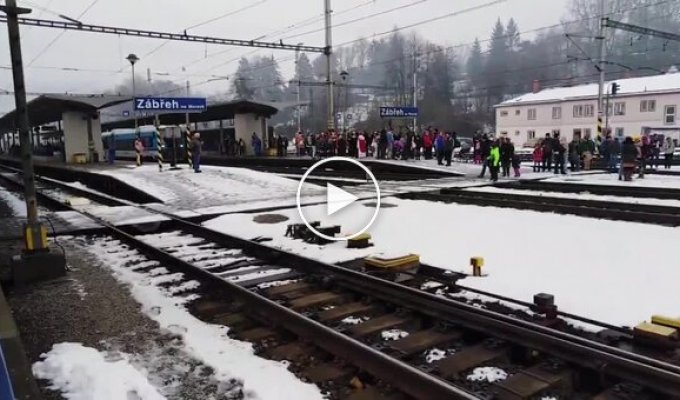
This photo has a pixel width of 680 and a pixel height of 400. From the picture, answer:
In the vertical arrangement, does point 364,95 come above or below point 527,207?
above

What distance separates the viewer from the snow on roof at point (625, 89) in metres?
54.7

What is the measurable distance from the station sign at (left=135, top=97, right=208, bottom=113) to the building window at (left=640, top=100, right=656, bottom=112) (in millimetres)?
48999

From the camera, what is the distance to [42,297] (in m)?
6.78

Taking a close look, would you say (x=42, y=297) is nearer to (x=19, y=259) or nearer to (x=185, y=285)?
(x=19, y=259)

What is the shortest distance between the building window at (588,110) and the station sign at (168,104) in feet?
163

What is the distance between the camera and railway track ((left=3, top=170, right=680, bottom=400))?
395 centimetres

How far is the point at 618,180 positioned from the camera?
19062 mm

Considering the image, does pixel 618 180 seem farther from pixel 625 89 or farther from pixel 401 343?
pixel 625 89

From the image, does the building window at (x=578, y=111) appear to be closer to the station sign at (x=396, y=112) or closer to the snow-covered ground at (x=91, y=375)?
the station sign at (x=396, y=112)

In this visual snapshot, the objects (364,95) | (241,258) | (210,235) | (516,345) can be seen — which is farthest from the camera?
(364,95)

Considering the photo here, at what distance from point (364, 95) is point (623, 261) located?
4265 inches

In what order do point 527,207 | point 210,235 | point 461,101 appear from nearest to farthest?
point 210,235 → point 527,207 → point 461,101

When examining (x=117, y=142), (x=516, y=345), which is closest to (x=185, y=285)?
(x=516, y=345)
